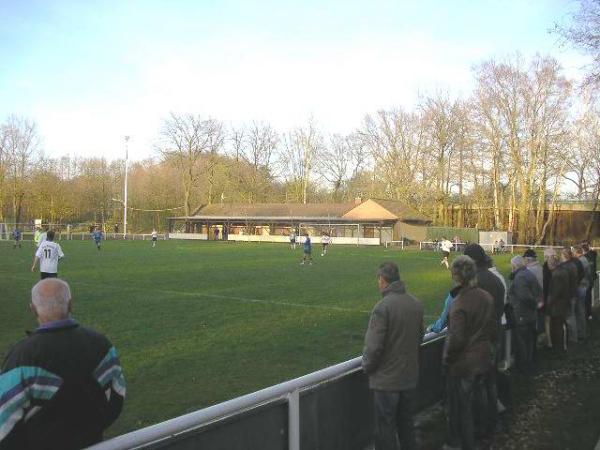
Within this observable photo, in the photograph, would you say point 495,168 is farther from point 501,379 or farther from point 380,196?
point 501,379

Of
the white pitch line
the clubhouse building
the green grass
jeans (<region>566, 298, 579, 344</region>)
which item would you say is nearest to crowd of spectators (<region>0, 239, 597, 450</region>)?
jeans (<region>566, 298, 579, 344</region>)

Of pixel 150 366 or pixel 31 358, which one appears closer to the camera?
pixel 31 358

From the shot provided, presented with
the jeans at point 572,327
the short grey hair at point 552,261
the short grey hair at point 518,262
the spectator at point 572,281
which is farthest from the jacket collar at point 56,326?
the jeans at point 572,327

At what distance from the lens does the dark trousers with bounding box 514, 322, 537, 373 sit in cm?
753

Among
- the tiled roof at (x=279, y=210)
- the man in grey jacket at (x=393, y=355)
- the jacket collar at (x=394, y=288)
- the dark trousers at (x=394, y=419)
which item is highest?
the tiled roof at (x=279, y=210)

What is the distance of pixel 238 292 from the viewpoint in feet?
54.3

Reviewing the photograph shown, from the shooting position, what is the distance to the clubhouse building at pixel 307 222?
57.9m

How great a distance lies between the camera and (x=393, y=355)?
428cm

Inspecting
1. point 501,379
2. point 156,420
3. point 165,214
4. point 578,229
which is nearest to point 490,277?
point 501,379

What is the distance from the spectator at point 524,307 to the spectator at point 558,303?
50.2 inches

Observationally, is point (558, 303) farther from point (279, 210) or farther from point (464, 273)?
point (279, 210)

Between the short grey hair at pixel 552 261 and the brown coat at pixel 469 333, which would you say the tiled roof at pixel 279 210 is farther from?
the brown coat at pixel 469 333

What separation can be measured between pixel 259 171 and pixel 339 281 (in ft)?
215

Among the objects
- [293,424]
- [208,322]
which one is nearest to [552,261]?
[208,322]
